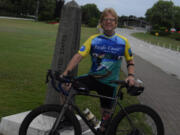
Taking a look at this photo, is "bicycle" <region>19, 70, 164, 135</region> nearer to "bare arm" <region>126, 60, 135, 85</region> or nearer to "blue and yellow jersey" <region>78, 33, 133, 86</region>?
"bare arm" <region>126, 60, 135, 85</region>

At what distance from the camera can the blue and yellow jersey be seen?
3643 mm

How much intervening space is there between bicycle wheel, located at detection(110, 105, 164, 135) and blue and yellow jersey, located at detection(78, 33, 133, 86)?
45 cm

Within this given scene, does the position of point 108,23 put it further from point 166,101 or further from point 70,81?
point 166,101

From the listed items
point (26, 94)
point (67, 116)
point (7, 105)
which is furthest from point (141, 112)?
point (26, 94)

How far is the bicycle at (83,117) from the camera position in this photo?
11.2 feet

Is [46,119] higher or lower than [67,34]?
lower

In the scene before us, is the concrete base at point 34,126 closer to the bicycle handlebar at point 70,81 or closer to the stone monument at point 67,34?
the bicycle handlebar at point 70,81

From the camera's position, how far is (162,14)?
146 m

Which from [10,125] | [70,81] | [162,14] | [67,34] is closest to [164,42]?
[67,34]

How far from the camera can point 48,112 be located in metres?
3.41

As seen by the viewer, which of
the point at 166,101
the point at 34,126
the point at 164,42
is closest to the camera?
the point at 34,126

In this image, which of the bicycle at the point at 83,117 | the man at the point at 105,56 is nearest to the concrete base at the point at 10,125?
the bicycle at the point at 83,117

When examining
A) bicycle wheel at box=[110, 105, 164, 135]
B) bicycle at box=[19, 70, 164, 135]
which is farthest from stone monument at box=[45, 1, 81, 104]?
bicycle wheel at box=[110, 105, 164, 135]

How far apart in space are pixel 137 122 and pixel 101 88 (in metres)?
0.57
